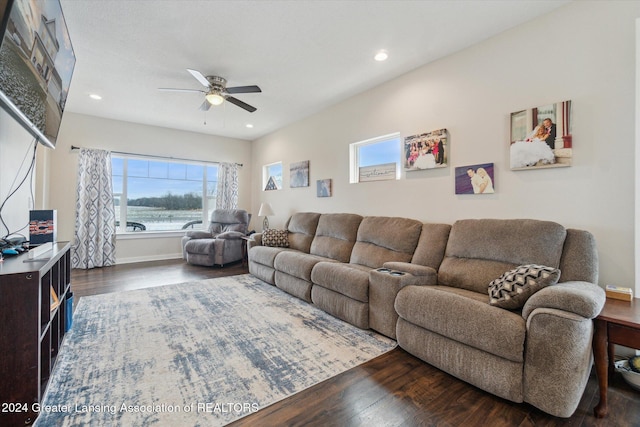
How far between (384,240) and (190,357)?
83.5 inches

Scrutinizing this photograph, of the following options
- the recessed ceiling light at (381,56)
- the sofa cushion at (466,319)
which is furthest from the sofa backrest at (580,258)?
the recessed ceiling light at (381,56)

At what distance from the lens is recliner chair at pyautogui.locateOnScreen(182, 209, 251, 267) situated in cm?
491

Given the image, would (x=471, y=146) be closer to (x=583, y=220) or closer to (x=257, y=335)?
(x=583, y=220)

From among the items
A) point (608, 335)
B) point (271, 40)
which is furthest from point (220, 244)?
point (608, 335)

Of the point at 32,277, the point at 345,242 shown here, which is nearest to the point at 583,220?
the point at 345,242

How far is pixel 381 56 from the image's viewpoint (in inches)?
112

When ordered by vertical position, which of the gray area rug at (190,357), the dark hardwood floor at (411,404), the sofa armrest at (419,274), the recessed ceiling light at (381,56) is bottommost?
the dark hardwood floor at (411,404)

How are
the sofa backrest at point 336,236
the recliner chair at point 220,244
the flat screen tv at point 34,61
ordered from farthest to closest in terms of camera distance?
1. the recliner chair at point 220,244
2. the sofa backrest at point 336,236
3. the flat screen tv at point 34,61

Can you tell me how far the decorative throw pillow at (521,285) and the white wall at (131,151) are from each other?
580cm

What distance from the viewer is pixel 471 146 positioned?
8.65 feet

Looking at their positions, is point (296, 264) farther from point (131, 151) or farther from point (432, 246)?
point (131, 151)

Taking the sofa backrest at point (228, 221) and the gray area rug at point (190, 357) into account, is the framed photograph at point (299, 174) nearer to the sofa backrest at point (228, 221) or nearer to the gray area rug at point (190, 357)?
the sofa backrest at point (228, 221)

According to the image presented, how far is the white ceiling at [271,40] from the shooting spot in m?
2.16

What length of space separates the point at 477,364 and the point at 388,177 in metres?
2.28
